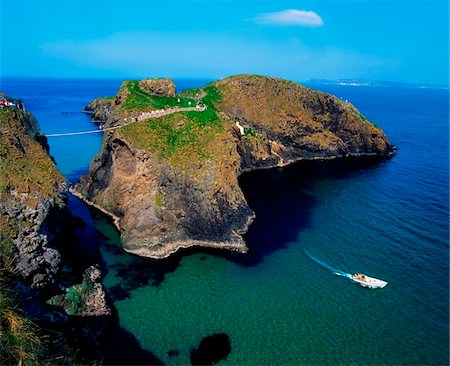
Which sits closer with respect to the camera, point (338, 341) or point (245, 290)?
point (338, 341)

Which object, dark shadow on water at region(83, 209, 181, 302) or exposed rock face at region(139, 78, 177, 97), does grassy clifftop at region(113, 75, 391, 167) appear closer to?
exposed rock face at region(139, 78, 177, 97)

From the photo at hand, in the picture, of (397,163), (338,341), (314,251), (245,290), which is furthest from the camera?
(397,163)

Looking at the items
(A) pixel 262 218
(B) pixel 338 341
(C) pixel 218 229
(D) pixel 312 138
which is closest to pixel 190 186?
(C) pixel 218 229

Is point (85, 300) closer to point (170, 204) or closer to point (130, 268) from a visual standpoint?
point (130, 268)

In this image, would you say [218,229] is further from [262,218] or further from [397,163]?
[397,163]

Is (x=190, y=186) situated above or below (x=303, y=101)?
below

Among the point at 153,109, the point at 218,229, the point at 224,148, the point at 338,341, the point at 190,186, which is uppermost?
the point at 153,109

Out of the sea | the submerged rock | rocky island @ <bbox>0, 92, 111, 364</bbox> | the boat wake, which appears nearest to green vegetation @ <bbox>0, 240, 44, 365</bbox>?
rocky island @ <bbox>0, 92, 111, 364</bbox>

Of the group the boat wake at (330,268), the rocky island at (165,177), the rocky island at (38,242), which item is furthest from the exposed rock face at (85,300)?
the boat wake at (330,268)
